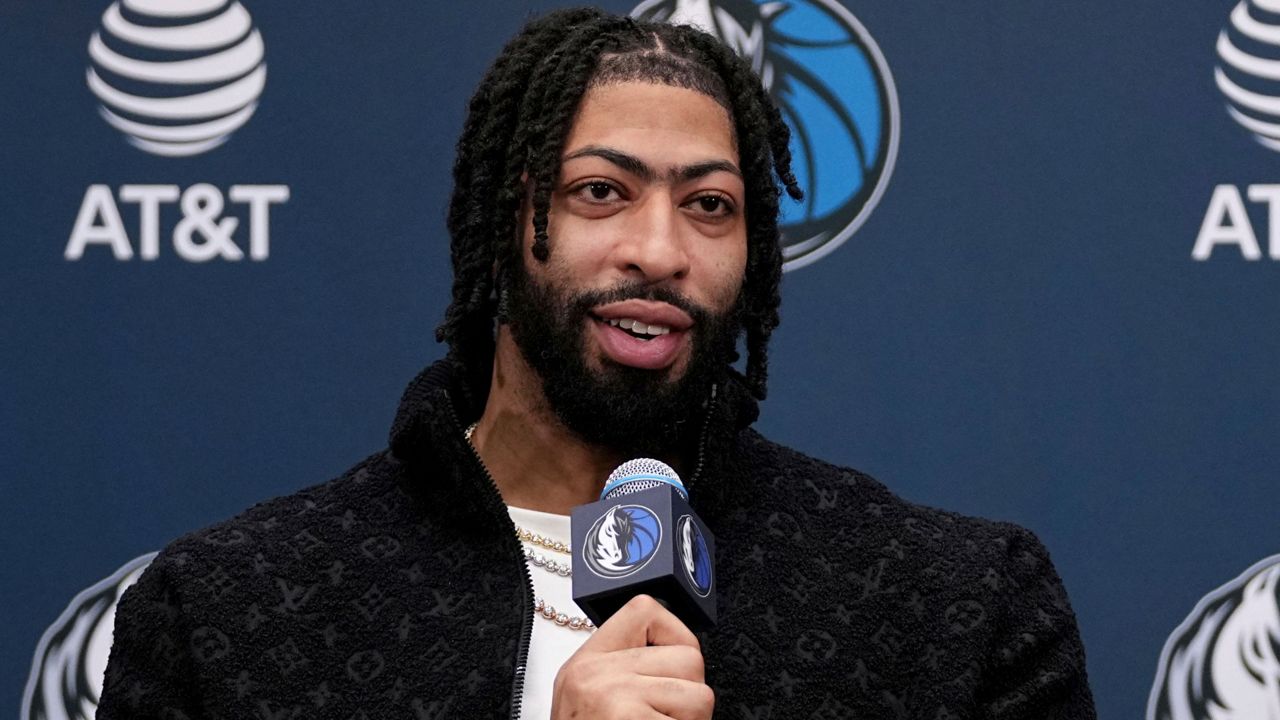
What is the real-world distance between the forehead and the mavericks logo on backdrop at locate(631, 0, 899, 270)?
0.61 metres

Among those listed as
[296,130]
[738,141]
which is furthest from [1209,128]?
[296,130]

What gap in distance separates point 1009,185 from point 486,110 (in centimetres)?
85

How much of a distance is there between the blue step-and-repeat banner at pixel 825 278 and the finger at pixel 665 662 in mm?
1174

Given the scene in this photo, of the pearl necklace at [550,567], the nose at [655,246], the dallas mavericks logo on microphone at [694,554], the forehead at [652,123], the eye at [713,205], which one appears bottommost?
the pearl necklace at [550,567]

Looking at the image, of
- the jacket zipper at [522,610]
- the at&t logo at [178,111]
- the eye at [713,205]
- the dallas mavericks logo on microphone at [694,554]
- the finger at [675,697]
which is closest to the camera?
the finger at [675,697]

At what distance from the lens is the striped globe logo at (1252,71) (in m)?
2.47

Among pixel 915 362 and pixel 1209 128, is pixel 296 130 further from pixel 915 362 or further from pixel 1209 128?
pixel 1209 128

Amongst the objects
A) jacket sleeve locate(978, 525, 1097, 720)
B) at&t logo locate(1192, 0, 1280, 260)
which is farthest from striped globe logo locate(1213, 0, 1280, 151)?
jacket sleeve locate(978, 525, 1097, 720)

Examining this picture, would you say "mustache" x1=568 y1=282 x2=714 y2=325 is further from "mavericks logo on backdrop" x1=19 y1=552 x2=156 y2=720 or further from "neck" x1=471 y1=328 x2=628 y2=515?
"mavericks logo on backdrop" x1=19 y1=552 x2=156 y2=720

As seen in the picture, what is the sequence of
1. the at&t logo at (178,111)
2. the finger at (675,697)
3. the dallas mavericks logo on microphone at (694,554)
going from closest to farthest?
the finger at (675,697) → the dallas mavericks logo on microphone at (694,554) → the at&t logo at (178,111)

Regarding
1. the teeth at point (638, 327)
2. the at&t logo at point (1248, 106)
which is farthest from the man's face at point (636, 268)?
the at&t logo at point (1248, 106)

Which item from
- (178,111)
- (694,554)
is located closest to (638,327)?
(694,554)

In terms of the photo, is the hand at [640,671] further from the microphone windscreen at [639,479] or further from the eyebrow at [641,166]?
the eyebrow at [641,166]

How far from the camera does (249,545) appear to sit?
6.13 feet
